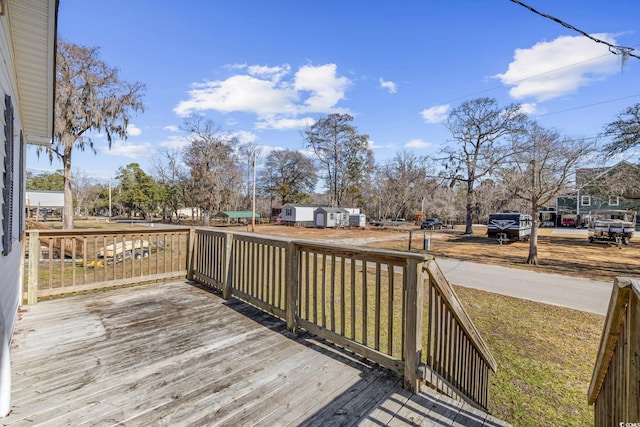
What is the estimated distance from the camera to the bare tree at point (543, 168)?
9664 mm

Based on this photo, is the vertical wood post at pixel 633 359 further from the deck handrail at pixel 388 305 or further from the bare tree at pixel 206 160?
the bare tree at pixel 206 160

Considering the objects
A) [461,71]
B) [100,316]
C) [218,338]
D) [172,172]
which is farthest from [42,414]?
[172,172]

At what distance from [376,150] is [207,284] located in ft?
117

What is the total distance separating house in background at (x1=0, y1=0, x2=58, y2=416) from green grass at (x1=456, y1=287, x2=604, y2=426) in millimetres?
3935

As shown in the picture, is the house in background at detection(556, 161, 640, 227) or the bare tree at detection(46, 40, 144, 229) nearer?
the house in background at detection(556, 161, 640, 227)

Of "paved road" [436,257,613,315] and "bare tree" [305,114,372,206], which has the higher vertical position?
"bare tree" [305,114,372,206]

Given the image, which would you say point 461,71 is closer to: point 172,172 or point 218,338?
point 218,338

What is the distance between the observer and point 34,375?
2186 mm

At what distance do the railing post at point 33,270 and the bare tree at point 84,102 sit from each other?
1674 centimetres

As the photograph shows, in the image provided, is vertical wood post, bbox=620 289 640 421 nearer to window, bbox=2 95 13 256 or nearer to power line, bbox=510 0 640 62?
window, bbox=2 95 13 256

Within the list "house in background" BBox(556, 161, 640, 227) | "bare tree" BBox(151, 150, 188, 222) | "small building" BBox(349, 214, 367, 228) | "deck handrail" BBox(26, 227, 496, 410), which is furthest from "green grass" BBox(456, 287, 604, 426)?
"bare tree" BBox(151, 150, 188, 222)

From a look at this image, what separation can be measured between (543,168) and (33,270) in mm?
12984

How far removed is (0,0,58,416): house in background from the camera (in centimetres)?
219

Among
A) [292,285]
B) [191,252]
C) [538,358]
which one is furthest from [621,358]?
[191,252]
